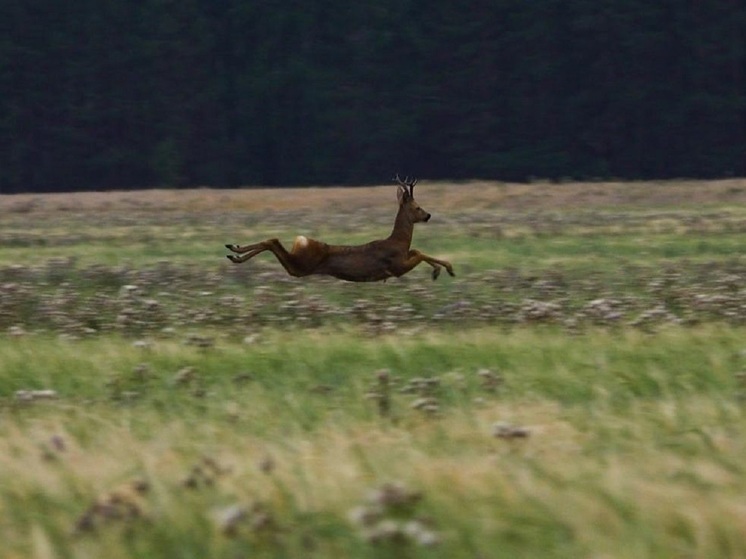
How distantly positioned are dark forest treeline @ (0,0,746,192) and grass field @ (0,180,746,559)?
144 feet

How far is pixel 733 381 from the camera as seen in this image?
396 inches

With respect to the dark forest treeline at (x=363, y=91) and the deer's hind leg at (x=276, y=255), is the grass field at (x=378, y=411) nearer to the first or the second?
the deer's hind leg at (x=276, y=255)

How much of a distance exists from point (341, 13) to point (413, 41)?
10.8 feet

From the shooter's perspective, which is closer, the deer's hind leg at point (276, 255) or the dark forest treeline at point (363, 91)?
the deer's hind leg at point (276, 255)

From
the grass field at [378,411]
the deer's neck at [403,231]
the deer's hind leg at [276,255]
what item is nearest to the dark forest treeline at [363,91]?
the grass field at [378,411]

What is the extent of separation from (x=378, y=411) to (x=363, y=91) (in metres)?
60.1

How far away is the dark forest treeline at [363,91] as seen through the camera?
218 feet


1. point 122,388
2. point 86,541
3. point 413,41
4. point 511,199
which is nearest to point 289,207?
point 511,199

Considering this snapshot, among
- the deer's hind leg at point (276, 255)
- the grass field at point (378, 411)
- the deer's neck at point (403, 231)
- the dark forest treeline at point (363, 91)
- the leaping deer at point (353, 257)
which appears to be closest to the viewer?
the grass field at point (378, 411)

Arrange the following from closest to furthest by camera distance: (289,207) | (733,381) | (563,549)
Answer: (563,549)
(733,381)
(289,207)

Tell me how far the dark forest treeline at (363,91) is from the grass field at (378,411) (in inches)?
1726

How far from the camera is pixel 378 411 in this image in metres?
8.91

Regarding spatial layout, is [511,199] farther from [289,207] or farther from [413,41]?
[413,41]

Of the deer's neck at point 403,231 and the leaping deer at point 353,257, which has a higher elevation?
the deer's neck at point 403,231
